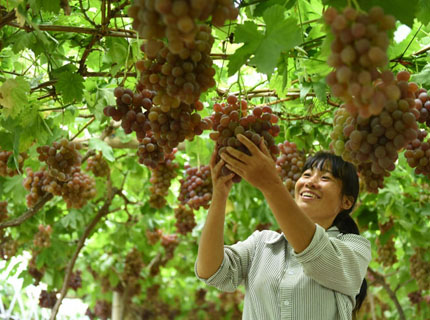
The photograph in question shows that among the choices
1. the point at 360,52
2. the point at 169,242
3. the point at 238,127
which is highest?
the point at 169,242

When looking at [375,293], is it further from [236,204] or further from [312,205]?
[312,205]

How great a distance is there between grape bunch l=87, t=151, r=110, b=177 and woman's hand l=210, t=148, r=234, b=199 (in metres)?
2.20

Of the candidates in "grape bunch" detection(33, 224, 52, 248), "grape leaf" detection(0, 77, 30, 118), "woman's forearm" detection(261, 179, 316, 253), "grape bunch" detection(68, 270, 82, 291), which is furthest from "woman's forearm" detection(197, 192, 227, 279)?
"grape bunch" detection(68, 270, 82, 291)

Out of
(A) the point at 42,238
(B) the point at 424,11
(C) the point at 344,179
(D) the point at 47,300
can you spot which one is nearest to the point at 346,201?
(C) the point at 344,179

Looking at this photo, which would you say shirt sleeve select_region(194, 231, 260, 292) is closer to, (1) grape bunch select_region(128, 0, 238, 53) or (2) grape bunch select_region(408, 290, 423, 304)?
(1) grape bunch select_region(128, 0, 238, 53)

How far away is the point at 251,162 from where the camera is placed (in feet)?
4.93

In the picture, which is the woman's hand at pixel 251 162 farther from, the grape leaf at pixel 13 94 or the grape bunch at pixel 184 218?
the grape bunch at pixel 184 218

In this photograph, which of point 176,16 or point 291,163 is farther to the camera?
point 291,163

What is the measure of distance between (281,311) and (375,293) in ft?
23.1

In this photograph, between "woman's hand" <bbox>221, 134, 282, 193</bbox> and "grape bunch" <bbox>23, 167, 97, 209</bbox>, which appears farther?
"grape bunch" <bbox>23, 167, 97, 209</bbox>

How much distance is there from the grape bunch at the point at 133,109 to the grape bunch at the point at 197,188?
1683 mm

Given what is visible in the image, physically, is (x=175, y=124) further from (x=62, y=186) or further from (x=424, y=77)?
(x=62, y=186)

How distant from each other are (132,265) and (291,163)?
4.32 metres

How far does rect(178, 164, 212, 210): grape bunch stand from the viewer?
3.42 meters
